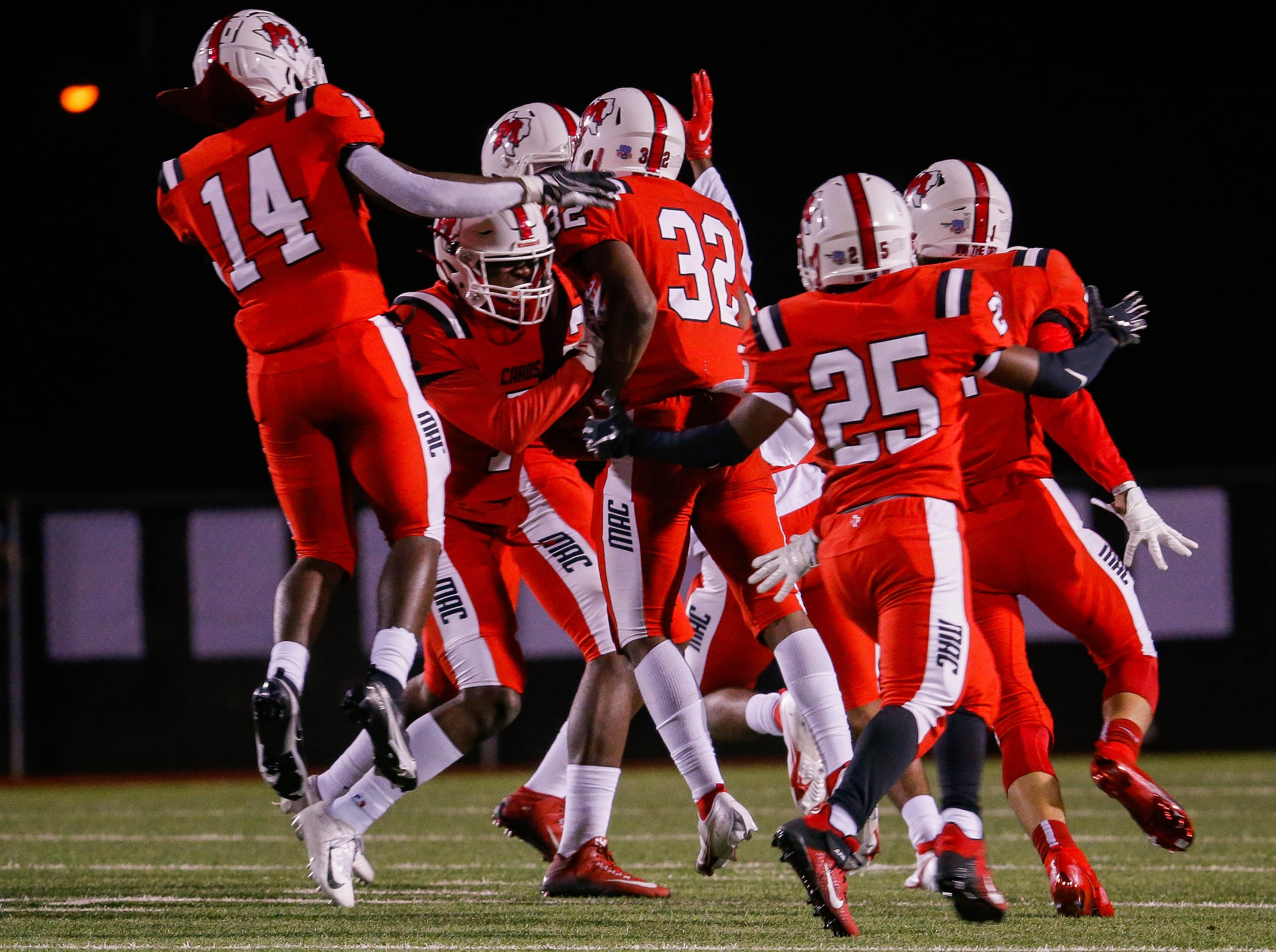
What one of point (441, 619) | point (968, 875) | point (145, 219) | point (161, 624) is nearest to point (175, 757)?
point (161, 624)

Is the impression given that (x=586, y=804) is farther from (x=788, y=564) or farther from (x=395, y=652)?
(x=788, y=564)

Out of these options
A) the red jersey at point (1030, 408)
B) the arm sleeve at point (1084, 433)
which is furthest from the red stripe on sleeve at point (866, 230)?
Answer: the arm sleeve at point (1084, 433)

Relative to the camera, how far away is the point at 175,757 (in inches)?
415

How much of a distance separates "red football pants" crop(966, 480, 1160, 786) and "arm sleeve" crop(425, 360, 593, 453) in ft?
3.57

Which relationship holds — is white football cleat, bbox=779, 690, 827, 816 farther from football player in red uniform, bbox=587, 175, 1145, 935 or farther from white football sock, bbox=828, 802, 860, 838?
white football sock, bbox=828, 802, 860, 838

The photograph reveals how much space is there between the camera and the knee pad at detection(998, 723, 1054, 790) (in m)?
4.01

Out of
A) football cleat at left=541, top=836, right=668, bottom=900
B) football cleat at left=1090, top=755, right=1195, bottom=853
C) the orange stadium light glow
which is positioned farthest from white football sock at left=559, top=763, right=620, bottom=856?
the orange stadium light glow

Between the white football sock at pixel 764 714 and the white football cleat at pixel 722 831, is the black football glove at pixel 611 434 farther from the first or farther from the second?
the white football sock at pixel 764 714

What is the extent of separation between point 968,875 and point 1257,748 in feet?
26.6

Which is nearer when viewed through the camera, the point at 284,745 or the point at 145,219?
the point at 284,745

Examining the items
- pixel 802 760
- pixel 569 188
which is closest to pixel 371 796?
pixel 802 760

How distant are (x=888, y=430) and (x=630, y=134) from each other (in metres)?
1.27

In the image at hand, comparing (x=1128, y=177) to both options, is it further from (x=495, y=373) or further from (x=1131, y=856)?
(x=495, y=373)

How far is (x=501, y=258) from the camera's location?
4.34m
